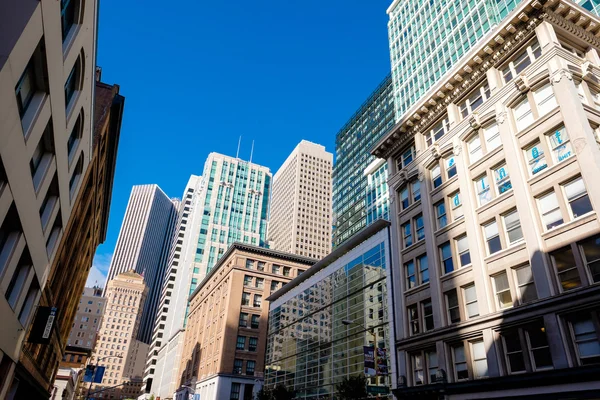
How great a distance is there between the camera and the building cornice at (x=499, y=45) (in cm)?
2708

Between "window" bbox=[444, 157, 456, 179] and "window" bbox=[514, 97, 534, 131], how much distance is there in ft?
19.0

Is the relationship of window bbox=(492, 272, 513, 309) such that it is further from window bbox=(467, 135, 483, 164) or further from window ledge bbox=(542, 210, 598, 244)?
window bbox=(467, 135, 483, 164)

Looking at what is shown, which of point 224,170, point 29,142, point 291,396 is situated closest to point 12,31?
point 29,142

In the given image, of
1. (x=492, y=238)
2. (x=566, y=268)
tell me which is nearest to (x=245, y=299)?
(x=492, y=238)

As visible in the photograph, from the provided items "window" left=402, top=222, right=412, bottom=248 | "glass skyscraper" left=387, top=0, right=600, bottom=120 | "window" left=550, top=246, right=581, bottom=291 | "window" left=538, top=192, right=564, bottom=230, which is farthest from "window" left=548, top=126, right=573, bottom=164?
"glass skyscraper" left=387, top=0, right=600, bottom=120

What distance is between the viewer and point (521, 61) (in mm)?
28328

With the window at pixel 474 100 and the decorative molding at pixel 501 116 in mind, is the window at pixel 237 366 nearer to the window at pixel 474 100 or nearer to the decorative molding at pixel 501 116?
the window at pixel 474 100

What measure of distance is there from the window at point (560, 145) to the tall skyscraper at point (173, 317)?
105m

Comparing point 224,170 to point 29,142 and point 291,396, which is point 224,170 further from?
point 29,142

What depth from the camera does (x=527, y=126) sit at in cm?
2608

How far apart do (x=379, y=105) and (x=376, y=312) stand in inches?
3466

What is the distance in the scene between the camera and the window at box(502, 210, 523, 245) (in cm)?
2488

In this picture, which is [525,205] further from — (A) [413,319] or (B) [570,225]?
(A) [413,319]

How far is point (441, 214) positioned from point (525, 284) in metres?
9.09
